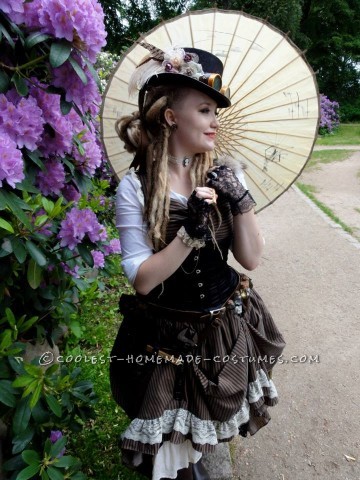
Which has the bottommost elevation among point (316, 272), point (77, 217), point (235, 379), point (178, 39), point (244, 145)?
point (316, 272)

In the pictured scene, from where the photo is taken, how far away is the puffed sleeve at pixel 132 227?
1.47 meters

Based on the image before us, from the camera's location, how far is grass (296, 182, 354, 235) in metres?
5.59

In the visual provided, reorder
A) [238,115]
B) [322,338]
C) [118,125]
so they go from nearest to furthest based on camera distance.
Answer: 1. [118,125]
2. [238,115]
3. [322,338]

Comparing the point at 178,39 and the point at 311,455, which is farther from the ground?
the point at 178,39

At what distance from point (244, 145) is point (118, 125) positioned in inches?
22.4

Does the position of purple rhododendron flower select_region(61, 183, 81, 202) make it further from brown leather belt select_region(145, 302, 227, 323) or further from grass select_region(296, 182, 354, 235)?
grass select_region(296, 182, 354, 235)

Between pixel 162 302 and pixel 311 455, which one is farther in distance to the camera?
pixel 311 455

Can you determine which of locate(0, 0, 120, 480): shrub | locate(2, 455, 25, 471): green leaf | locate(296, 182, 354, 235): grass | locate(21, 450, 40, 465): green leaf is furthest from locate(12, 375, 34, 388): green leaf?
locate(296, 182, 354, 235): grass

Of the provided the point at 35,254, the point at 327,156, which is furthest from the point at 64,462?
the point at 327,156

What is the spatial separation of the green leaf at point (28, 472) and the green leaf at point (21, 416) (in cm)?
14

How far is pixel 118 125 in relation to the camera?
160 cm

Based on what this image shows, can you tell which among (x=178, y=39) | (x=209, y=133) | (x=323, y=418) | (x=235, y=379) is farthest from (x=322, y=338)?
(x=178, y=39)

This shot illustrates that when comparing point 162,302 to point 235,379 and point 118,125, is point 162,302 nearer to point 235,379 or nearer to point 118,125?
point 235,379

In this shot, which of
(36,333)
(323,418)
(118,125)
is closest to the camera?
(118,125)
